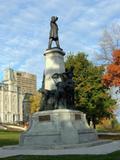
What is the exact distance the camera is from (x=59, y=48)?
25.5m

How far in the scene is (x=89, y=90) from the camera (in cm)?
4462

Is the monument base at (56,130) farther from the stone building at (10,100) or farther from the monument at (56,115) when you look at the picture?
the stone building at (10,100)

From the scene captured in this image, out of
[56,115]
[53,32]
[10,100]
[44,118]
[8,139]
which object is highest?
[10,100]

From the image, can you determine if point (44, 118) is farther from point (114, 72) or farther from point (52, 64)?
point (114, 72)

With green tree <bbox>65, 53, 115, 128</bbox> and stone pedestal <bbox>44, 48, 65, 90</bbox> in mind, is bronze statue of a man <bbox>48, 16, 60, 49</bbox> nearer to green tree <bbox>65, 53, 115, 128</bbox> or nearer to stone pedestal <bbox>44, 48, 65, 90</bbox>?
stone pedestal <bbox>44, 48, 65, 90</bbox>

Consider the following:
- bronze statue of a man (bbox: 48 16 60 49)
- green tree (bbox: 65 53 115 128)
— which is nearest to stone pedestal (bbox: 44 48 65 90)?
bronze statue of a man (bbox: 48 16 60 49)

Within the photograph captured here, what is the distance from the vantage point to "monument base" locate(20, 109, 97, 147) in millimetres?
21484

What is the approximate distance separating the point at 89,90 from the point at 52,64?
20.0 meters

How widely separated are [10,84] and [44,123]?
5154 inches

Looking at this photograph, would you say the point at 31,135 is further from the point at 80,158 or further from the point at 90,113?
the point at 90,113

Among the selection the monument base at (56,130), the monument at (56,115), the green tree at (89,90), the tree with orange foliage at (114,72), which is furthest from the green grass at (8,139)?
the tree with orange foliage at (114,72)

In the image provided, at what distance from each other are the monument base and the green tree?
811 inches

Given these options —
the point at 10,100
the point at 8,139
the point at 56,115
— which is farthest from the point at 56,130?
the point at 10,100

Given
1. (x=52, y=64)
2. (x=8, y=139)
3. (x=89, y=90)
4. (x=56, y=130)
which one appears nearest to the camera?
(x=56, y=130)
